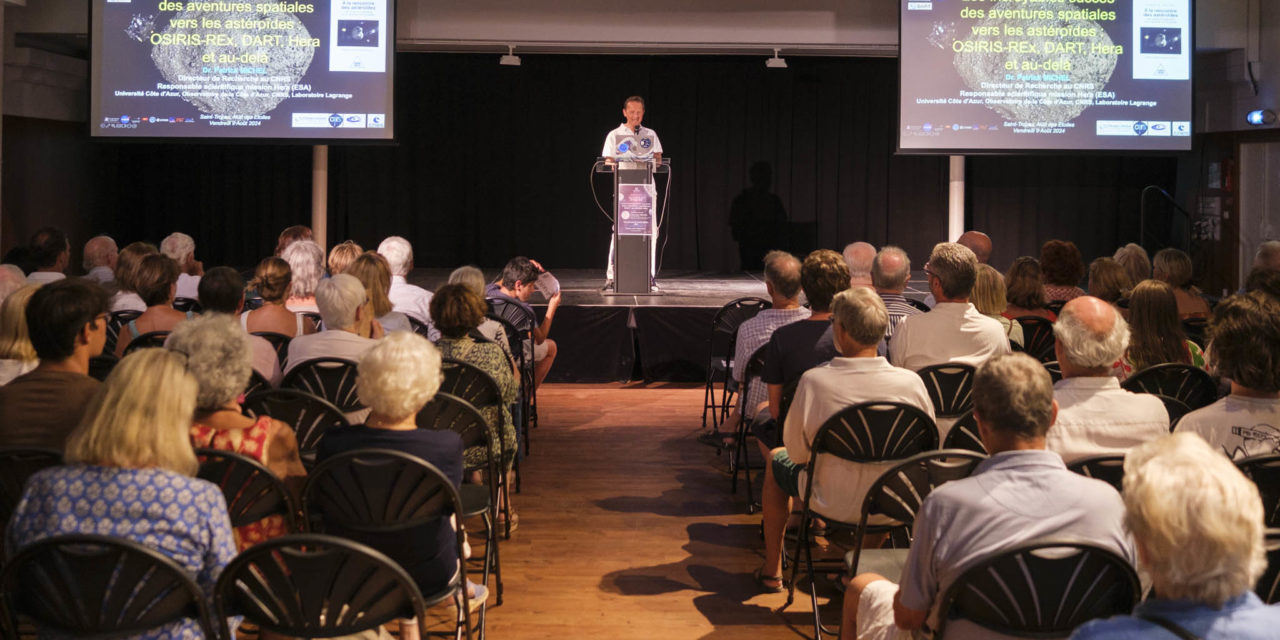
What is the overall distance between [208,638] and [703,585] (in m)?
2.19

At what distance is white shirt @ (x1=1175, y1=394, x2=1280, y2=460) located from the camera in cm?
289

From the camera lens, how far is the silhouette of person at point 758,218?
12781 mm

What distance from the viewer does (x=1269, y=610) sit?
160 cm

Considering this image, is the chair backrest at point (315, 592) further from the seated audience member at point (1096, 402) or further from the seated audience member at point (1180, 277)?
the seated audience member at point (1180, 277)

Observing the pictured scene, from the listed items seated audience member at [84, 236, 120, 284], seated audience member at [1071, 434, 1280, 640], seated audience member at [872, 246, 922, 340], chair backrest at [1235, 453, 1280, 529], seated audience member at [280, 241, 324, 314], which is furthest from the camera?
seated audience member at [84, 236, 120, 284]

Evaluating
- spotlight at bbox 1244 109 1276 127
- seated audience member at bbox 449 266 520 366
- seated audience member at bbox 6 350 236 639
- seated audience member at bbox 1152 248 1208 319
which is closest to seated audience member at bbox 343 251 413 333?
seated audience member at bbox 449 266 520 366

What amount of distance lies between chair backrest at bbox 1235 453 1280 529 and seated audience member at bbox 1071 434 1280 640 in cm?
113

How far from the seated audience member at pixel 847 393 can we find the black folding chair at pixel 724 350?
2087 millimetres

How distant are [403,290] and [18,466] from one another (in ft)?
11.0

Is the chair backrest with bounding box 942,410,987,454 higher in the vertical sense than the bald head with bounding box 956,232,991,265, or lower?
lower

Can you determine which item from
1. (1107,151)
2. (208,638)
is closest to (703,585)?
(208,638)

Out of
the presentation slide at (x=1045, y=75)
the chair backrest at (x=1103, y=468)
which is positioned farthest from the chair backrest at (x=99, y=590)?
the presentation slide at (x=1045, y=75)

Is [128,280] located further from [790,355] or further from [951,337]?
[951,337]

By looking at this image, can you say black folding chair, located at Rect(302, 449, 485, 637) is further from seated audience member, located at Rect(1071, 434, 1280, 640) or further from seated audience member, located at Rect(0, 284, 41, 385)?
seated audience member, located at Rect(1071, 434, 1280, 640)
